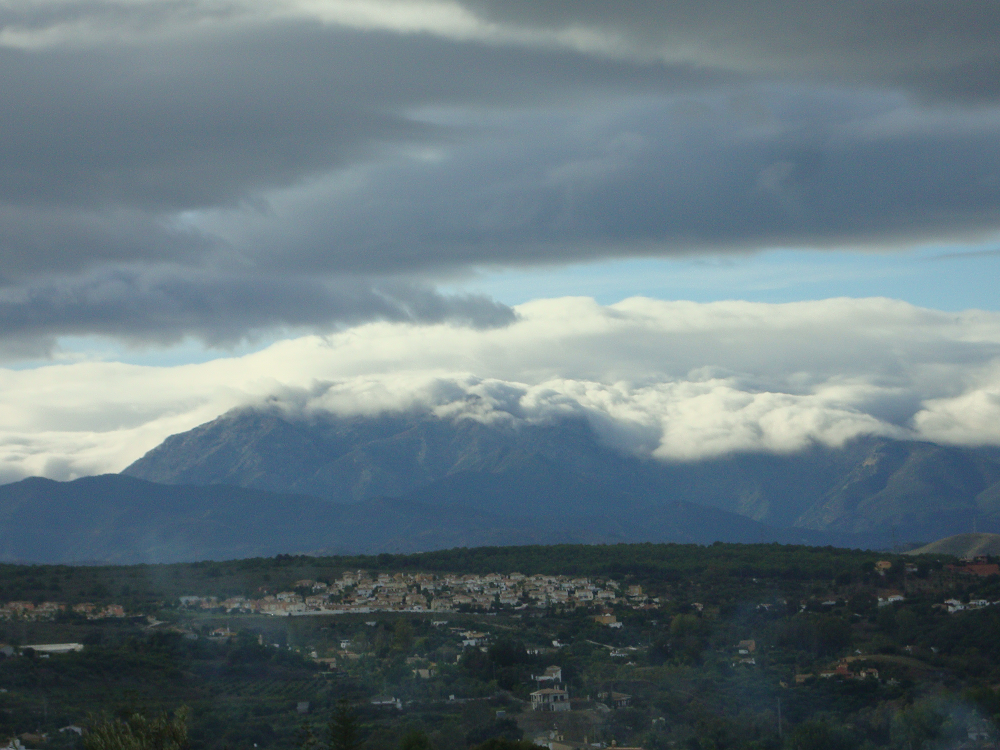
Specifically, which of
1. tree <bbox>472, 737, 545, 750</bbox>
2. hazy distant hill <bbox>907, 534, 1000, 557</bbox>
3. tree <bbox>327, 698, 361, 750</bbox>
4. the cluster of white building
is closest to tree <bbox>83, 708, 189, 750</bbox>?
tree <bbox>327, 698, 361, 750</bbox>

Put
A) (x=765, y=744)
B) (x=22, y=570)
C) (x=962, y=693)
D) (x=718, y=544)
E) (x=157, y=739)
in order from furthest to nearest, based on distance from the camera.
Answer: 1. (x=718, y=544)
2. (x=22, y=570)
3. (x=962, y=693)
4. (x=765, y=744)
5. (x=157, y=739)

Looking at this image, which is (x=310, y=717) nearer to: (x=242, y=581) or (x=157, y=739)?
(x=157, y=739)

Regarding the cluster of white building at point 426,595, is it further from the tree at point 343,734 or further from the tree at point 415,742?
the tree at point 343,734

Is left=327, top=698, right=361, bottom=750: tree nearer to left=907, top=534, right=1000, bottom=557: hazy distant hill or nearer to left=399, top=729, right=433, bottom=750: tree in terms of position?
left=399, top=729, right=433, bottom=750: tree

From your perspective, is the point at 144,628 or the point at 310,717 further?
the point at 144,628

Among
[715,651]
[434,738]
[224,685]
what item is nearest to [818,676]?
[715,651]

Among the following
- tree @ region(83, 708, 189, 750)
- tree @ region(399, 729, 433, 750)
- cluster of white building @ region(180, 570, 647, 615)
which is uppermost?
cluster of white building @ region(180, 570, 647, 615)
